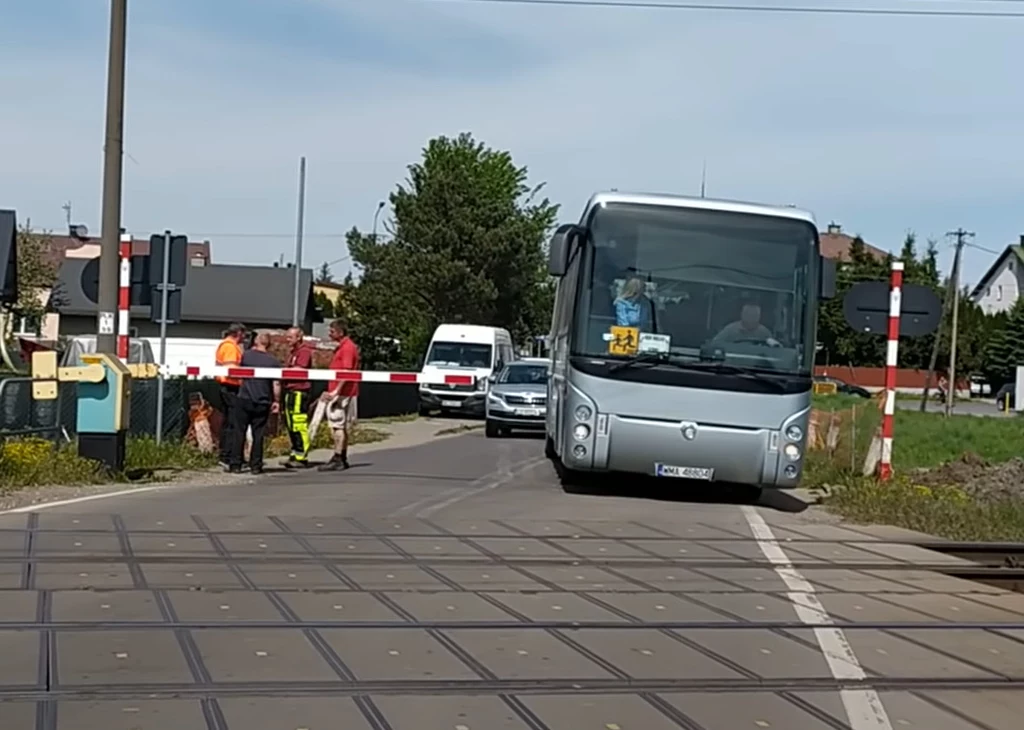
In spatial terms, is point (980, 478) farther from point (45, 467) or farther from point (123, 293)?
point (45, 467)

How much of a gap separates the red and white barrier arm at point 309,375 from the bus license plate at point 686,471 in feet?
10.5

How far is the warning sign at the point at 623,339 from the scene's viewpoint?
15.7 metres

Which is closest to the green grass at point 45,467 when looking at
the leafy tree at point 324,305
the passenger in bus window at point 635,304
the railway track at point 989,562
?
the passenger in bus window at point 635,304

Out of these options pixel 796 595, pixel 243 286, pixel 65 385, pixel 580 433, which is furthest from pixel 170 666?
pixel 243 286

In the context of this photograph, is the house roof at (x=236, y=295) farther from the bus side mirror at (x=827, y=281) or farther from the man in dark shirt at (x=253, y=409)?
the bus side mirror at (x=827, y=281)

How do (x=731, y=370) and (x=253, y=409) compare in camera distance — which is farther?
(x=253, y=409)

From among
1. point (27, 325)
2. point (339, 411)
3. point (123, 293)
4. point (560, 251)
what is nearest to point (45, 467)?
point (123, 293)

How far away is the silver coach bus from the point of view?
15.6 meters

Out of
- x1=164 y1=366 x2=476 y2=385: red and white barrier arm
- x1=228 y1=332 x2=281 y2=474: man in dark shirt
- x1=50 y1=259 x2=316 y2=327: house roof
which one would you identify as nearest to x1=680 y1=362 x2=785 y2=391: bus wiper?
x1=164 y1=366 x2=476 y2=385: red and white barrier arm

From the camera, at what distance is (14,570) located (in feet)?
30.6

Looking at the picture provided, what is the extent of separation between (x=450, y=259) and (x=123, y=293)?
47.1 meters

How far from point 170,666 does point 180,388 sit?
14891 millimetres

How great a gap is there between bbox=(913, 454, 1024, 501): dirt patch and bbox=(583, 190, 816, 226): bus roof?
5.14m

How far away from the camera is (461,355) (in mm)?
42969
